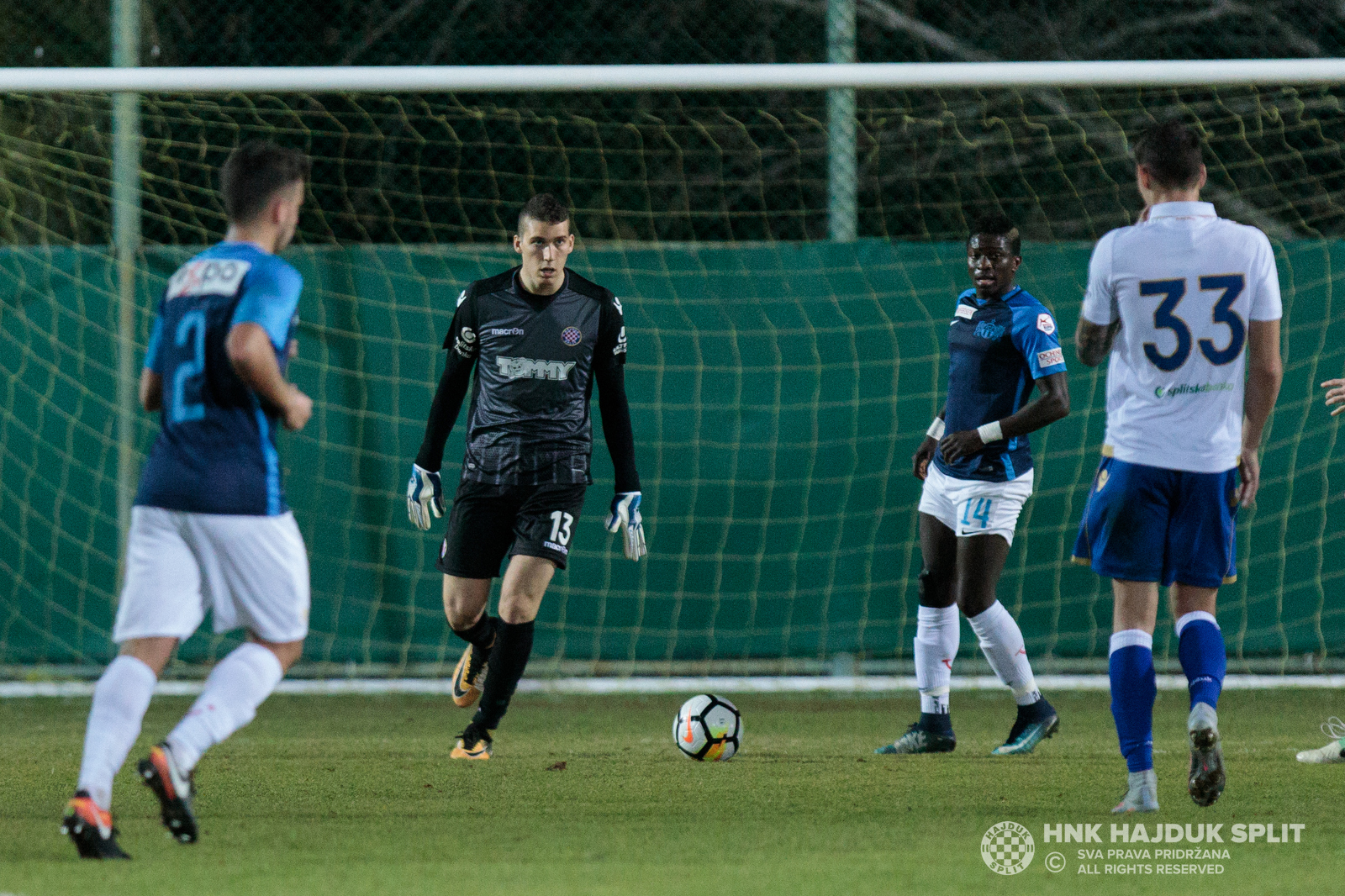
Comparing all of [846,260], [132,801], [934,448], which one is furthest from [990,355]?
[132,801]

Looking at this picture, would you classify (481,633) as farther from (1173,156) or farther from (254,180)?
(1173,156)

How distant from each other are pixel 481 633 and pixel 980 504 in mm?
2077

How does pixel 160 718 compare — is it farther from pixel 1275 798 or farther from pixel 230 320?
pixel 1275 798

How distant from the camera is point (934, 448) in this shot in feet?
22.4

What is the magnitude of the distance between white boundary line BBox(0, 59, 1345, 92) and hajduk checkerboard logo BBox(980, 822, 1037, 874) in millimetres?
4299

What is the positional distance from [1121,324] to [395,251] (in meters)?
5.40

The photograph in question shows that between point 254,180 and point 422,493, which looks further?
point 422,493

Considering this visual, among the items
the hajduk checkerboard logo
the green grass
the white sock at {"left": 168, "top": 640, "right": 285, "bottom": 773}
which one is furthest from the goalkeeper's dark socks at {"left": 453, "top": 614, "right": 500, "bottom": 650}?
the hajduk checkerboard logo

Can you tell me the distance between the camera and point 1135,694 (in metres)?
4.78

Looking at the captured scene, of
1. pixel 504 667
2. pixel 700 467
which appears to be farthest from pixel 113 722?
pixel 700 467

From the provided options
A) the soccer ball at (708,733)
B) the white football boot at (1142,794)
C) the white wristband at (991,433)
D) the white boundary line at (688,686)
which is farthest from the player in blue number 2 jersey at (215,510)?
the white boundary line at (688,686)

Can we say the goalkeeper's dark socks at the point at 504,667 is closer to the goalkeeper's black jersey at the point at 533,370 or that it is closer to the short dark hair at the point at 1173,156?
the goalkeeper's black jersey at the point at 533,370

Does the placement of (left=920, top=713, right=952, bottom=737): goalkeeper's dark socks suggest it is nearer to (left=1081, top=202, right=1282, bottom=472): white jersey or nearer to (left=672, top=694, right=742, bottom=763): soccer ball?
(left=672, top=694, right=742, bottom=763): soccer ball

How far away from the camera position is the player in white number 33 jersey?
4715 mm
